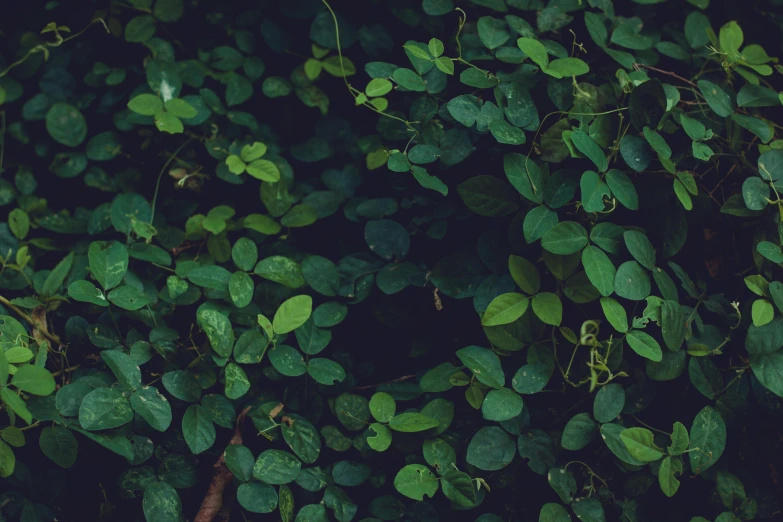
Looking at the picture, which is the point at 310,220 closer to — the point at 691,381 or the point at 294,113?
the point at 294,113

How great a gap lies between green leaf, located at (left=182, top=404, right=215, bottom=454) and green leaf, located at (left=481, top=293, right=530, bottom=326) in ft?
2.01

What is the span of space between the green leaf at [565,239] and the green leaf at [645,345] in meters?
0.21

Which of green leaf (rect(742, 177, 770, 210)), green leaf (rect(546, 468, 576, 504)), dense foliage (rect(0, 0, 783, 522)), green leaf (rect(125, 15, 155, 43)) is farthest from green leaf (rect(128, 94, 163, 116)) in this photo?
green leaf (rect(742, 177, 770, 210))

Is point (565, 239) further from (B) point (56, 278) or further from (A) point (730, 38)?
(B) point (56, 278)

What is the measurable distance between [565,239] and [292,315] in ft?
1.96

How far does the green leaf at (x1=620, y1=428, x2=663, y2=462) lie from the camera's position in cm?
122

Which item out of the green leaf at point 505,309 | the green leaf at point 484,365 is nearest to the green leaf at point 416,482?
the green leaf at point 484,365

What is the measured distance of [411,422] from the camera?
1.31 metres

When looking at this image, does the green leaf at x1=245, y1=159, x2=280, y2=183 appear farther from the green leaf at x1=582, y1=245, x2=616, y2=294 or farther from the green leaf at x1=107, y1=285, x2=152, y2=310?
the green leaf at x1=582, y1=245, x2=616, y2=294

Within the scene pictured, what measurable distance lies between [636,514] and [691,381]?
0.32 m

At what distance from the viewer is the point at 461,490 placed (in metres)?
1.26

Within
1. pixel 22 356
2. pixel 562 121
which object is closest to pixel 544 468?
pixel 562 121

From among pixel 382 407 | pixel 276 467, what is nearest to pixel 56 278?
pixel 276 467

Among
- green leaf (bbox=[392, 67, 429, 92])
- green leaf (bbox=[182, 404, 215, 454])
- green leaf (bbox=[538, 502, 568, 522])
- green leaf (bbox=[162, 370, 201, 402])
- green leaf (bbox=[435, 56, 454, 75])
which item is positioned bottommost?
Answer: green leaf (bbox=[538, 502, 568, 522])
